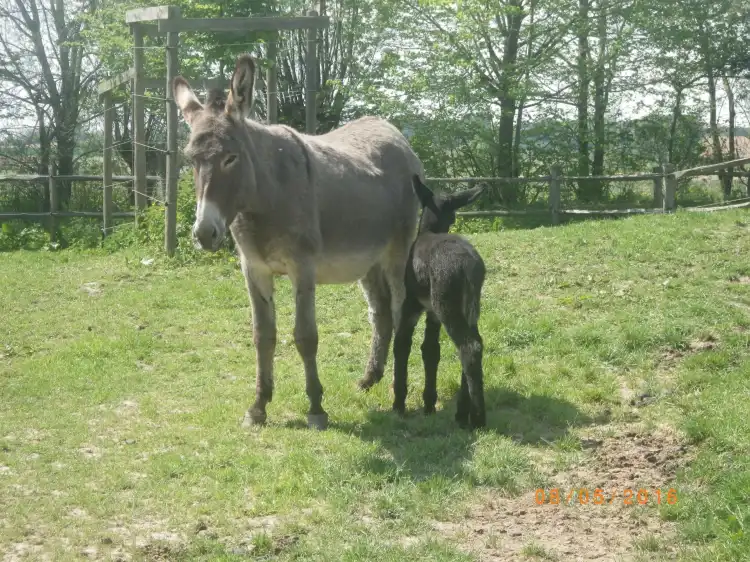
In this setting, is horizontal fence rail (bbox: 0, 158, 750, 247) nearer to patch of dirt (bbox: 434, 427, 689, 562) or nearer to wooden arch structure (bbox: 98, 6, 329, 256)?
wooden arch structure (bbox: 98, 6, 329, 256)

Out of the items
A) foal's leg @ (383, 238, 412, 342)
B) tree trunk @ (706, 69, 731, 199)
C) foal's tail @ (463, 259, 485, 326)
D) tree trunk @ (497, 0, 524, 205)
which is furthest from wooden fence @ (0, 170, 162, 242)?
tree trunk @ (706, 69, 731, 199)

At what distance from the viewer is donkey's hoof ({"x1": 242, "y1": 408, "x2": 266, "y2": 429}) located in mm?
6098

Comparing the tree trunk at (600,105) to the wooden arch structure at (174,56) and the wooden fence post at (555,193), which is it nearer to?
the wooden fence post at (555,193)

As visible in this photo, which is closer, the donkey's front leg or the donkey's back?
the donkey's front leg

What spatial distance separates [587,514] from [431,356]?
2078 millimetres

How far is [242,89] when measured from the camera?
221 inches

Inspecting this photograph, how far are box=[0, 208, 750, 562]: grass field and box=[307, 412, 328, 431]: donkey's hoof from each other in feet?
0.27

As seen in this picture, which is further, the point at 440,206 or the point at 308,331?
the point at 440,206

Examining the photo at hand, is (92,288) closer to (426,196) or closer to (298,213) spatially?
(298,213)

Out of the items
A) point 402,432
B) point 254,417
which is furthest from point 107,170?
point 402,432

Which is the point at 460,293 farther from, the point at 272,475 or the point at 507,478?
the point at 272,475

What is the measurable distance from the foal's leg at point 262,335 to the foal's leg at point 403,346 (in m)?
0.94

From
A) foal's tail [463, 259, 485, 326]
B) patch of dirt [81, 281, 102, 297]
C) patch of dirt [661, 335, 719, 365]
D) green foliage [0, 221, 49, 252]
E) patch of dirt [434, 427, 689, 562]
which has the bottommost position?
patch of dirt [434, 427, 689, 562]
